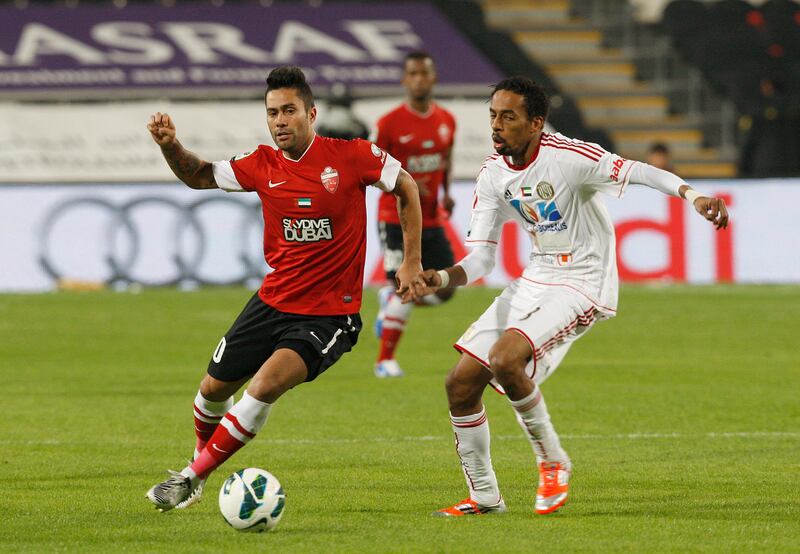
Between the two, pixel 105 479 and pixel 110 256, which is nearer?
pixel 105 479

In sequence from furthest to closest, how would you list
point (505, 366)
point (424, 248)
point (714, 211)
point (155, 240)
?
point (155, 240)
point (424, 248)
point (505, 366)
point (714, 211)

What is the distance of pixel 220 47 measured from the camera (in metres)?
26.2

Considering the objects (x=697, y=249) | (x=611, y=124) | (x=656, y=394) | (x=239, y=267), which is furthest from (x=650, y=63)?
(x=656, y=394)

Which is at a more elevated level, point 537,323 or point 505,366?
point 537,323

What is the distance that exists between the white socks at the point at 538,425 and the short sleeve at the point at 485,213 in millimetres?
770

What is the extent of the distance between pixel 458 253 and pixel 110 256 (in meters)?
4.49

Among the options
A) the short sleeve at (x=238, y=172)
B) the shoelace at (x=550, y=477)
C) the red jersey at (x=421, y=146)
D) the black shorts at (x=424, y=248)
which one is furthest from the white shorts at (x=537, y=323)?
the red jersey at (x=421, y=146)

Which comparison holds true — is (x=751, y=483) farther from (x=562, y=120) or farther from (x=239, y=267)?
(x=562, y=120)

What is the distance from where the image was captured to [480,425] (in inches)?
266

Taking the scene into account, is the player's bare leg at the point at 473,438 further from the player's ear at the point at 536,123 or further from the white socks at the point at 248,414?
the player's ear at the point at 536,123

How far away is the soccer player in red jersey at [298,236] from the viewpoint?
22.0 feet

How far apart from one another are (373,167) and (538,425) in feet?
4.40

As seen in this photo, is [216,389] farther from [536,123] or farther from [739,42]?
[739,42]

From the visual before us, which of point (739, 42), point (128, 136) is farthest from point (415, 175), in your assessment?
point (739, 42)
